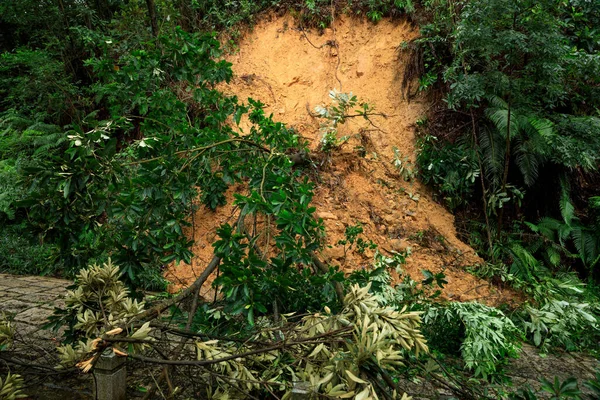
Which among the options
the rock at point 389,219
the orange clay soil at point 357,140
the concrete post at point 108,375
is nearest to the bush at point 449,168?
the orange clay soil at point 357,140

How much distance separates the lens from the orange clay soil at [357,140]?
519 cm

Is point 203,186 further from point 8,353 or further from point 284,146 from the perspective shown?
point 8,353

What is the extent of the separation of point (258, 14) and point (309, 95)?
212 cm

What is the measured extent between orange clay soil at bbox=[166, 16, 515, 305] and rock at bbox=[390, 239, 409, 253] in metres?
0.01

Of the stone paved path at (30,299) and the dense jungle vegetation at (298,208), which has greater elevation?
the dense jungle vegetation at (298,208)

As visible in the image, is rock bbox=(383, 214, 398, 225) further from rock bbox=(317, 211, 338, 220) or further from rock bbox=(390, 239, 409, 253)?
rock bbox=(317, 211, 338, 220)

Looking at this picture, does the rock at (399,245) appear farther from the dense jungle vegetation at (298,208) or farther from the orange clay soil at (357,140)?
the dense jungle vegetation at (298,208)

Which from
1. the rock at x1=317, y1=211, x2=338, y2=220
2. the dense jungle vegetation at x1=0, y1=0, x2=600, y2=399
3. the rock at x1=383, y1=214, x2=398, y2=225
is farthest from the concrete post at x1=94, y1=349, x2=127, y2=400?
the rock at x1=383, y1=214, x2=398, y2=225

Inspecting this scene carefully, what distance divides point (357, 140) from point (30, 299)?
4.91 m

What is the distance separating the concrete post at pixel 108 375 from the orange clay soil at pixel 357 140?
6.69 ft

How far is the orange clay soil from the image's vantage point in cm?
519

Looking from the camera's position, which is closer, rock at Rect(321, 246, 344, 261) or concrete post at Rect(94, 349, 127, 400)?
concrete post at Rect(94, 349, 127, 400)

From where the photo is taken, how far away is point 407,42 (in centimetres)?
671

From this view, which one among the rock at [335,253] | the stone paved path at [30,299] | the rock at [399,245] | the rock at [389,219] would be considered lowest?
the stone paved path at [30,299]
